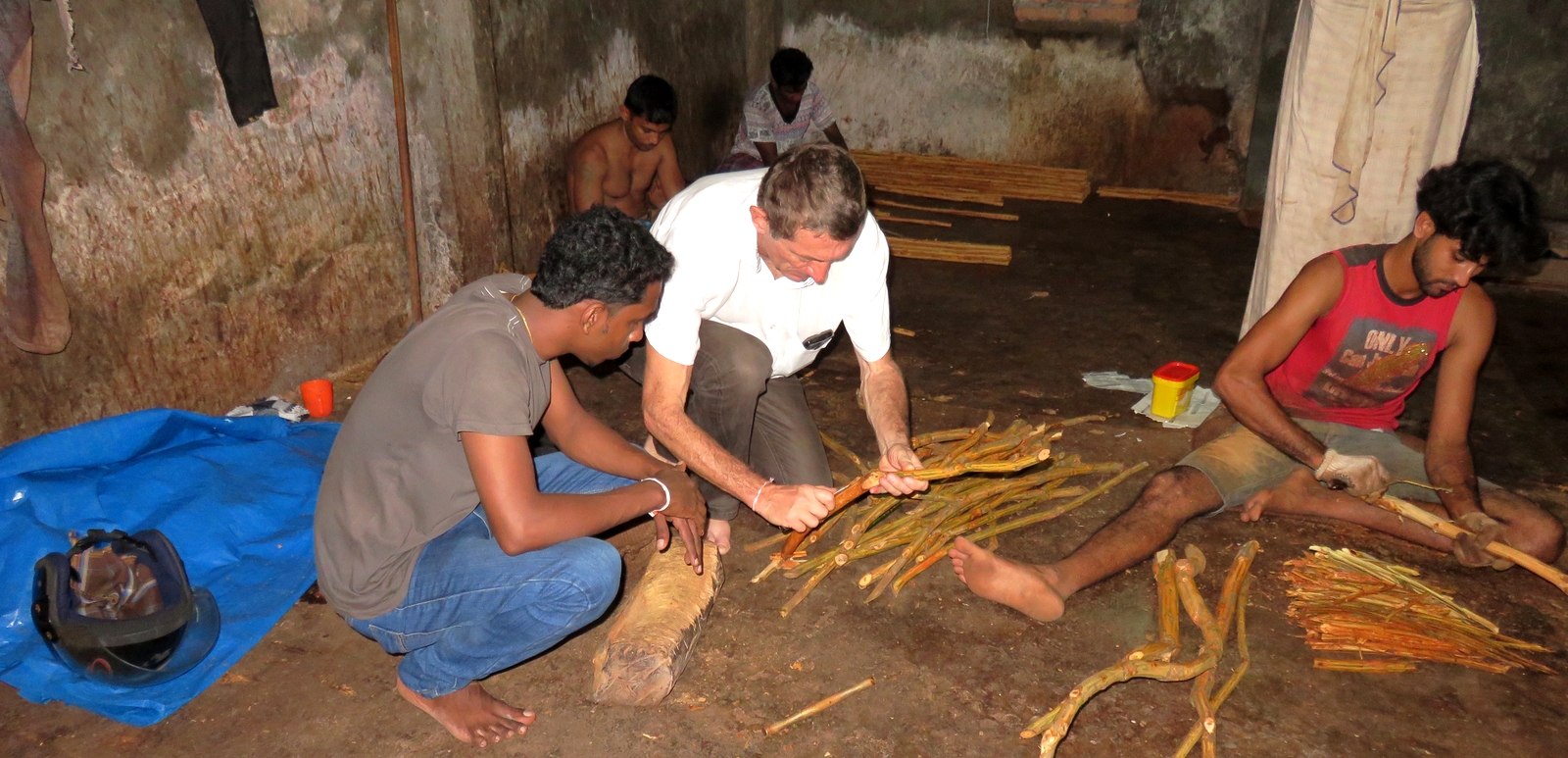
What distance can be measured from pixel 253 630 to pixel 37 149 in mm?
1878

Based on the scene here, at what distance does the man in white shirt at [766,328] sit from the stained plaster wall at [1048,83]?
236 inches

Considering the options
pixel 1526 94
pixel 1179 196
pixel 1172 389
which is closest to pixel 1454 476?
pixel 1172 389

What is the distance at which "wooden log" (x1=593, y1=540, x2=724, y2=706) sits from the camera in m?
2.79

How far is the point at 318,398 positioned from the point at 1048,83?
21.1 ft

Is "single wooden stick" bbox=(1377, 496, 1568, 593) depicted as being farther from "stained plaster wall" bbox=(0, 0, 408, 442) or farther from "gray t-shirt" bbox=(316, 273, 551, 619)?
"stained plaster wall" bbox=(0, 0, 408, 442)

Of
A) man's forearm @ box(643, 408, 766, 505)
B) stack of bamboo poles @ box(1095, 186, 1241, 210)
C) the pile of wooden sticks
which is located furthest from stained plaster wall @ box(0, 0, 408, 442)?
stack of bamboo poles @ box(1095, 186, 1241, 210)

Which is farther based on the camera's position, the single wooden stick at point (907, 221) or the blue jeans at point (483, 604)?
the single wooden stick at point (907, 221)

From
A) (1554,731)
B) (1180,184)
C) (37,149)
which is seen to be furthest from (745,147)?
(1554,731)

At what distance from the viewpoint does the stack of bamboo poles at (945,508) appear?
332cm

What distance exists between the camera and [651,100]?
5406 mm

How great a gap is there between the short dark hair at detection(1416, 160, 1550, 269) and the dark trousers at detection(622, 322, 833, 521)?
2.05 meters

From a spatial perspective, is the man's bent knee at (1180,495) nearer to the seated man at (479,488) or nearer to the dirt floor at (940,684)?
the dirt floor at (940,684)

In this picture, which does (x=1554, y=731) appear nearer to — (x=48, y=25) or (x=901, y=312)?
(x=901, y=312)

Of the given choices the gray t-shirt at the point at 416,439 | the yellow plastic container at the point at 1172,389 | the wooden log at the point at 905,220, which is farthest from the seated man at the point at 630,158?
the gray t-shirt at the point at 416,439
